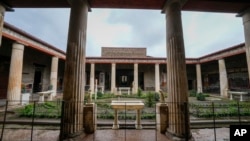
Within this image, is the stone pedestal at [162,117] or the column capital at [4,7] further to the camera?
the stone pedestal at [162,117]

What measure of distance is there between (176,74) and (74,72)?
3152mm

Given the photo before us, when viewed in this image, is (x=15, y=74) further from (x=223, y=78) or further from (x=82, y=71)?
(x=223, y=78)

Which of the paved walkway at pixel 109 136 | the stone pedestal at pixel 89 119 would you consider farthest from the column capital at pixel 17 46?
the stone pedestal at pixel 89 119

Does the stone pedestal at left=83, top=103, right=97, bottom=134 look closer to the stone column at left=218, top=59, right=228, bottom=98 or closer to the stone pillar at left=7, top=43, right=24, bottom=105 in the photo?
the stone pillar at left=7, top=43, right=24, bottom=105

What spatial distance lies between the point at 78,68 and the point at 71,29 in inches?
48.8

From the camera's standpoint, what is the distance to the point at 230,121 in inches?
240

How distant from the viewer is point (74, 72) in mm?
4004

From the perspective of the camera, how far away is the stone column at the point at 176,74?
12.8 feet

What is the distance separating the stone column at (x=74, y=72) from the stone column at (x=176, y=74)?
2851 millimetres

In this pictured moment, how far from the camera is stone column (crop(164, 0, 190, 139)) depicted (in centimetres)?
392

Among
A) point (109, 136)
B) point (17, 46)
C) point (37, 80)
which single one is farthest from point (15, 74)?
point (109, 136)

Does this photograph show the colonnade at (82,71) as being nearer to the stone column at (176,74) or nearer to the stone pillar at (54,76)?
the stone column at (176,74)

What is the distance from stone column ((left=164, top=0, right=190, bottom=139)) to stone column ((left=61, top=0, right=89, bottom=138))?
2851 millimetres

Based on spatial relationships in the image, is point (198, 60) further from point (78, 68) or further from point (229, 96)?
point (78, 68)
